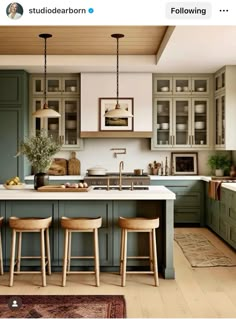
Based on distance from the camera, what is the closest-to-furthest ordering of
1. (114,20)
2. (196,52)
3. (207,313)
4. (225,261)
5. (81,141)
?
(114,20)
(207,313)
(225,261)
(196,52)
(81,141)

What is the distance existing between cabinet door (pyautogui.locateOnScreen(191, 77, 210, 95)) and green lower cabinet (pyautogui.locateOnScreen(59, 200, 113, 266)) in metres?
3.46

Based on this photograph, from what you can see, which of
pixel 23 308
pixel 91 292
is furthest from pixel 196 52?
pixel 23 308

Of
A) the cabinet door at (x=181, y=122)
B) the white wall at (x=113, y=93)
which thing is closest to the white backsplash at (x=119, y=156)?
the cabinet door at (x=181, y=122)

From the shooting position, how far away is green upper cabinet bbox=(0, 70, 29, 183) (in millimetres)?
6574

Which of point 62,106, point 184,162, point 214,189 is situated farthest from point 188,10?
point 184,162

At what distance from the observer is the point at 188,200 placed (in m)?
6.85

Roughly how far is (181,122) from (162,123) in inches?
12.0

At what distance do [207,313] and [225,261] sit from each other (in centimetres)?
167

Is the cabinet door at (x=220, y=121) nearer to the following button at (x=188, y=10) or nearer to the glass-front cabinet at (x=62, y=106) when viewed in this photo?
the glass-front cabinet at (x=62, y=106)

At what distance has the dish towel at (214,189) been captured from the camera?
5.86 m

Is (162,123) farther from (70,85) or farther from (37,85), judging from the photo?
(37,85)

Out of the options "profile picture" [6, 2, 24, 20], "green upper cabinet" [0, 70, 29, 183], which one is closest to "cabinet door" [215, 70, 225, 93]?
"green upper cabinet" [0, 70, 29, 183]

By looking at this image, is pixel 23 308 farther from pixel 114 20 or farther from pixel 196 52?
pixel 196 52

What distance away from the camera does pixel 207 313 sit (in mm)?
3178
